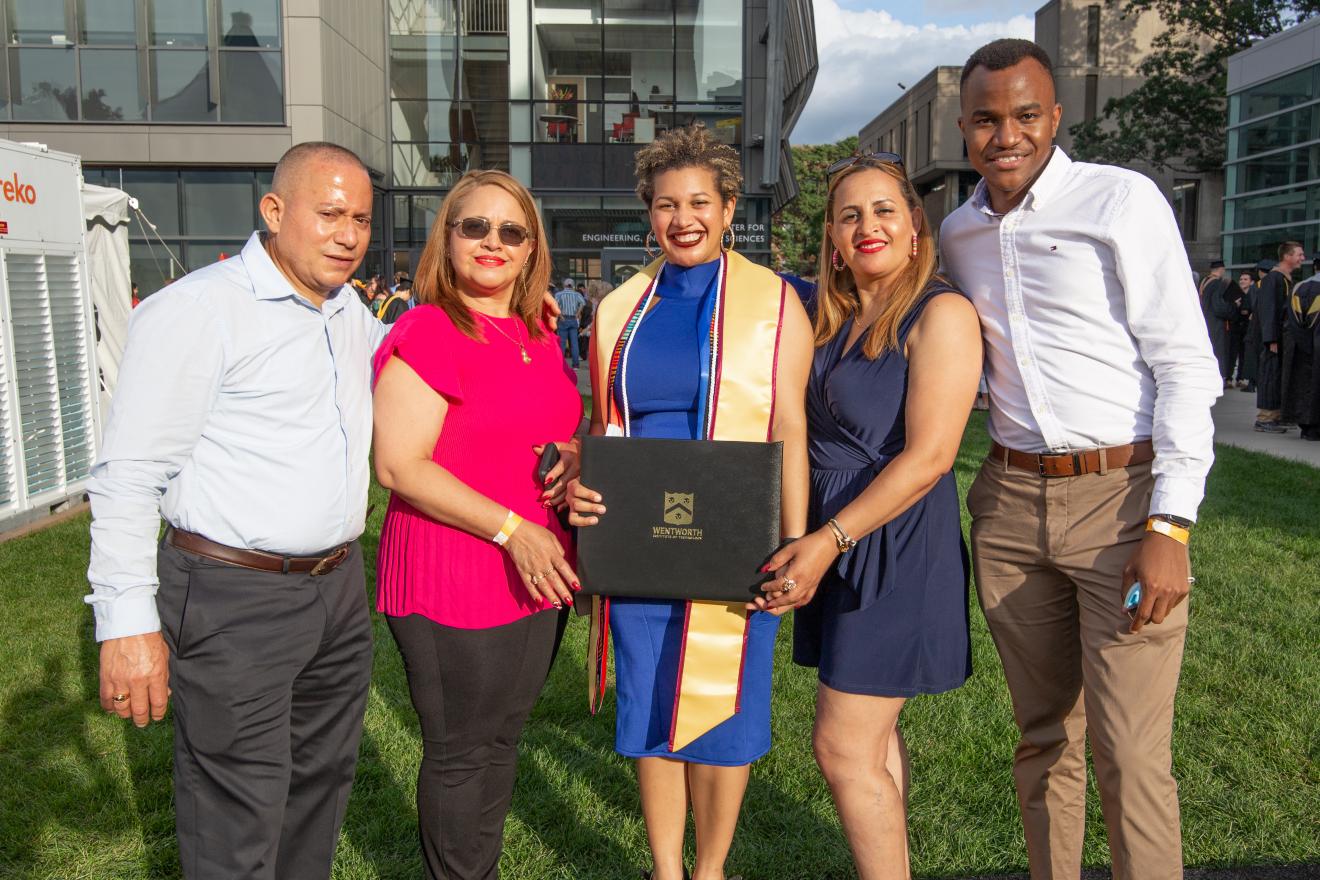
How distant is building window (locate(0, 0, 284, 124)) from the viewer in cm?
2008

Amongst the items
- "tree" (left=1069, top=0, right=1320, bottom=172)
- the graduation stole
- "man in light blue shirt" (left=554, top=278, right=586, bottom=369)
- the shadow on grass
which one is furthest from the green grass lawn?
"tree" (left=1069, top=0, right=1320, bottom=172)

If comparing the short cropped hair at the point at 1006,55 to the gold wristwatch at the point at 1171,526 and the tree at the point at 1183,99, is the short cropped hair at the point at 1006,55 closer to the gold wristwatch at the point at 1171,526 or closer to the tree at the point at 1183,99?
the gold wristwatch at the point at 1171,526

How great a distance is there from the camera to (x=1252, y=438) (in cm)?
1254

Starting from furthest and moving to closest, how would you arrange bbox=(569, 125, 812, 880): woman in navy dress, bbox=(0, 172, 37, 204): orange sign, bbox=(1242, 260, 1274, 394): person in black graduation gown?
bbox=(1242, 260, 1274, 394): person in black graduation gown, bbox=(0, 172, 37, 204): orange sign, bbox=(569, 125, 812, 880): woman in navy dress

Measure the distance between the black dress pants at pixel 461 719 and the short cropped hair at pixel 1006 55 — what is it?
1.87m

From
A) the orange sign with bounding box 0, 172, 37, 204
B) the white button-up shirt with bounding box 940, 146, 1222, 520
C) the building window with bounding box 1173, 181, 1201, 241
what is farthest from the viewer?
the building window with bounding box 1173, 181, 1201, 241

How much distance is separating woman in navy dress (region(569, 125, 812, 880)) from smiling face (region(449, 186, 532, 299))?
0.31m

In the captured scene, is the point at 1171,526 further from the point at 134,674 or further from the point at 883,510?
the point at 134,674

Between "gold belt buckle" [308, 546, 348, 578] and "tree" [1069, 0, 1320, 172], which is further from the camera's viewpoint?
Result: "tree" [1069, 0, 1320, 172]

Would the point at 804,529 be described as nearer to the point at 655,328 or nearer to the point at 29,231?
the point at 655,328

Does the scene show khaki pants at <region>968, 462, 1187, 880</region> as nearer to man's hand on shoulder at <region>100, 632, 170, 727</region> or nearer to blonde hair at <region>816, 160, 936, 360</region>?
blonde hair at <region>816, 160, 936, 360</region>

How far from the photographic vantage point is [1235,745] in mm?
4215

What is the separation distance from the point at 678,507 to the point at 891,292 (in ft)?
2.59

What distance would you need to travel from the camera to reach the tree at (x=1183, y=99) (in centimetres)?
3334
